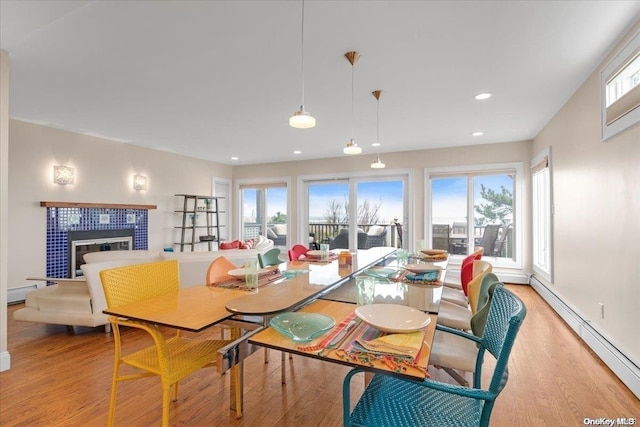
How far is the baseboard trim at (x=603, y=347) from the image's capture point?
6.83ft

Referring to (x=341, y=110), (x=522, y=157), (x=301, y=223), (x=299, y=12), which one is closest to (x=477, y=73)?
(x=341, y=110)

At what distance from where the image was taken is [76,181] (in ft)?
15.3

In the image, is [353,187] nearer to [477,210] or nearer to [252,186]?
[477,210]

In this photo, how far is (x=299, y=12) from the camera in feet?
6.21

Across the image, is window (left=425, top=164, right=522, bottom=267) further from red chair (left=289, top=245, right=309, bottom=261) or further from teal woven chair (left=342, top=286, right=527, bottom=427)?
teal woven chair (left=342, top=286, right=527, bottom=427)

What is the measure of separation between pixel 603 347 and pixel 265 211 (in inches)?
247

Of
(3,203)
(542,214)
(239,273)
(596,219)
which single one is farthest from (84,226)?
(542,214)

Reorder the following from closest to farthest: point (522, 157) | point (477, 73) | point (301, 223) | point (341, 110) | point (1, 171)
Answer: point (1, 171)
point (477, 73)
point (341, 110)
point (522, 157)
point (301, 223)

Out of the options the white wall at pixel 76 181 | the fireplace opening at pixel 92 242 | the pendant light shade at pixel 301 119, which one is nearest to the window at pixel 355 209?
the white wall at pixel 76 181

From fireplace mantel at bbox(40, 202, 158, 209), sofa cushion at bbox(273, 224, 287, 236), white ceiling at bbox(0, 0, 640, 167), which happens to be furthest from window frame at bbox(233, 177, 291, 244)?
white ceiling at bbox(0, 0, 640, 167)

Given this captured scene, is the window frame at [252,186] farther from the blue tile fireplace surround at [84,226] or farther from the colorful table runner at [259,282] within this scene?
the colorful table runner at [259,282]

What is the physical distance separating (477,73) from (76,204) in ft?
18.0

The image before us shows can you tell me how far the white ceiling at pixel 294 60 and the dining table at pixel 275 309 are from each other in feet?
5.52

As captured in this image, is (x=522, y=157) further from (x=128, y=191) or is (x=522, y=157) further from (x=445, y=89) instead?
(x=128, y=191)
